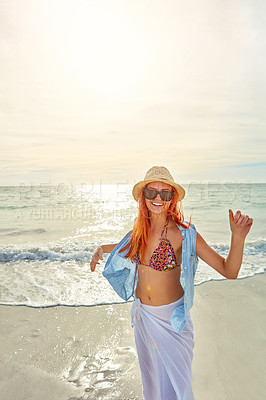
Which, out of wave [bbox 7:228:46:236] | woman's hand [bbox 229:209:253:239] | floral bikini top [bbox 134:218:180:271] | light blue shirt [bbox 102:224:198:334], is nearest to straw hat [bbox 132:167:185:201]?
light blue shirt [bbox 102:224:198:334]

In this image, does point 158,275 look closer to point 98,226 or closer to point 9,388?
point 9,388

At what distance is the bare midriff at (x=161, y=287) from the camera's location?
7.58 feet

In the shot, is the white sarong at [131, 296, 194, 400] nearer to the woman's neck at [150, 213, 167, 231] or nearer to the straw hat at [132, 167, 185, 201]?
the woman's neck at [150, 213, 167, 231]

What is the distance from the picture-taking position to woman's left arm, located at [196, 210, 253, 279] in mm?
1930

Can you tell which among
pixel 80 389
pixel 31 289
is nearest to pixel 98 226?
pixel 31 289

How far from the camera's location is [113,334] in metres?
4.18

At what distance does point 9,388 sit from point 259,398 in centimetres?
271

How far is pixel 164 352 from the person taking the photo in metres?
2.17

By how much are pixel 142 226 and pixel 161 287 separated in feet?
1.70

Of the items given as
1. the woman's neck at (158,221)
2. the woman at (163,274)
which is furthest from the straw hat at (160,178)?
the woman's neck at (158,221)

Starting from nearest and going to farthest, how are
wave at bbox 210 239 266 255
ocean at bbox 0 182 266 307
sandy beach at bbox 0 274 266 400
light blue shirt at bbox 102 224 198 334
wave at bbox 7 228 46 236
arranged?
light blue shirt at bbox 102 224 198 334 → sandy beach at bbox 0 274 266 400 → ocean at bbox 0 182 266 307 → wave at bbox 210 239 266 255 → wave at bbox 7 228 46 236

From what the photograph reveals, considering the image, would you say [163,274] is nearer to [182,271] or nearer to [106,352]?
[182,271]

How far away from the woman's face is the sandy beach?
2.08 m

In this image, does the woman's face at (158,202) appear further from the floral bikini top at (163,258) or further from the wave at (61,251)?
the wave at (61,251)
